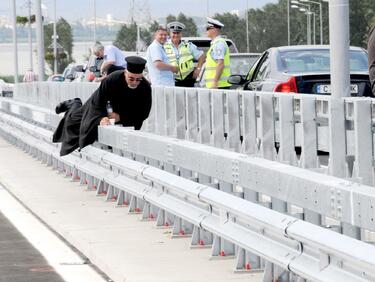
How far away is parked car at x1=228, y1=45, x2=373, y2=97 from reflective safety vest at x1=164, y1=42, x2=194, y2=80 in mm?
1473

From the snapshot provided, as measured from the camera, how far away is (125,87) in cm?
1529

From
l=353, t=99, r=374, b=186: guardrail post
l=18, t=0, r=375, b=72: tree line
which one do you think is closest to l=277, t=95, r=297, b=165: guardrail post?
l=353, t=99, r=374, b=186: guardrail post

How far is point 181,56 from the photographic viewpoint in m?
22.7

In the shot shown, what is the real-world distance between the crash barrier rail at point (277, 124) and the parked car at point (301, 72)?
82.4 inches

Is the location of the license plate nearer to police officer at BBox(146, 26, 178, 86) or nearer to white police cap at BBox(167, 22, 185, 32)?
police officer at BBox(146, 26, 178, 86)

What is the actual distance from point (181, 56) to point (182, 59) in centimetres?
7

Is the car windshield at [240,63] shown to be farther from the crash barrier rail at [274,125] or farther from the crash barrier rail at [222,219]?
the crash barrier rail at [222,219]

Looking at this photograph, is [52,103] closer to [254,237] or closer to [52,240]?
[52,240]

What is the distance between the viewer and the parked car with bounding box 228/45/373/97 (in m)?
19.1

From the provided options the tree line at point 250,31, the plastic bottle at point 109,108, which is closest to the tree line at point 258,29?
the tree line at point 250,31

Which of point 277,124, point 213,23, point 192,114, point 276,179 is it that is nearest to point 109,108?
point 192,114

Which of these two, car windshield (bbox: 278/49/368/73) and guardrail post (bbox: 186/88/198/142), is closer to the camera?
guardrail post (bbox: 186/88/198/142)

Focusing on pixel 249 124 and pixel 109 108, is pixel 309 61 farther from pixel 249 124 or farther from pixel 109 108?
pixel 249 124

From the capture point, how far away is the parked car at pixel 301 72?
19078mm
